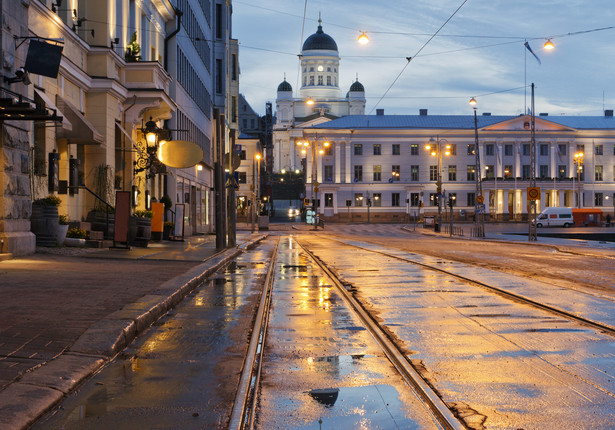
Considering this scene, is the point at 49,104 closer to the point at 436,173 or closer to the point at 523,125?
the point at 436,173

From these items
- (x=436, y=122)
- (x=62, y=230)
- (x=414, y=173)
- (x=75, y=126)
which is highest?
(x=436, y=122)

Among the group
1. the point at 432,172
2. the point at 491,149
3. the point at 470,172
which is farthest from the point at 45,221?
the point at 491,149

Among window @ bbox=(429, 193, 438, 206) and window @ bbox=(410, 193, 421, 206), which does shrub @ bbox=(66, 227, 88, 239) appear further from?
window @ bbox=(429, 193, 438, 206)

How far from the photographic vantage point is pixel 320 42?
154 m

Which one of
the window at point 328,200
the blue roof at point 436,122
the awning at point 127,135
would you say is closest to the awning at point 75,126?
the awning at point 127,135

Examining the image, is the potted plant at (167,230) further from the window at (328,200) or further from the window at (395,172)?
the window at (395,172)

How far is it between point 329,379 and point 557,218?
88.3 m

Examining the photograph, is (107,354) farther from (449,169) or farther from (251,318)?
(449,169)

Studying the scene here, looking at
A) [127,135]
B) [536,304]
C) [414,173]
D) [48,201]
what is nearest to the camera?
[536,304]

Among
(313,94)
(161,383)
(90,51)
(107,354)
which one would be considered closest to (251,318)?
(107,354)

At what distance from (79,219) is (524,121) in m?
93.9

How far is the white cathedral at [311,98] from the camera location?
155m

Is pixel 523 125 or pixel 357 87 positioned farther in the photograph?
pixel 357 87

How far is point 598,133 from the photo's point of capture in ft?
365
